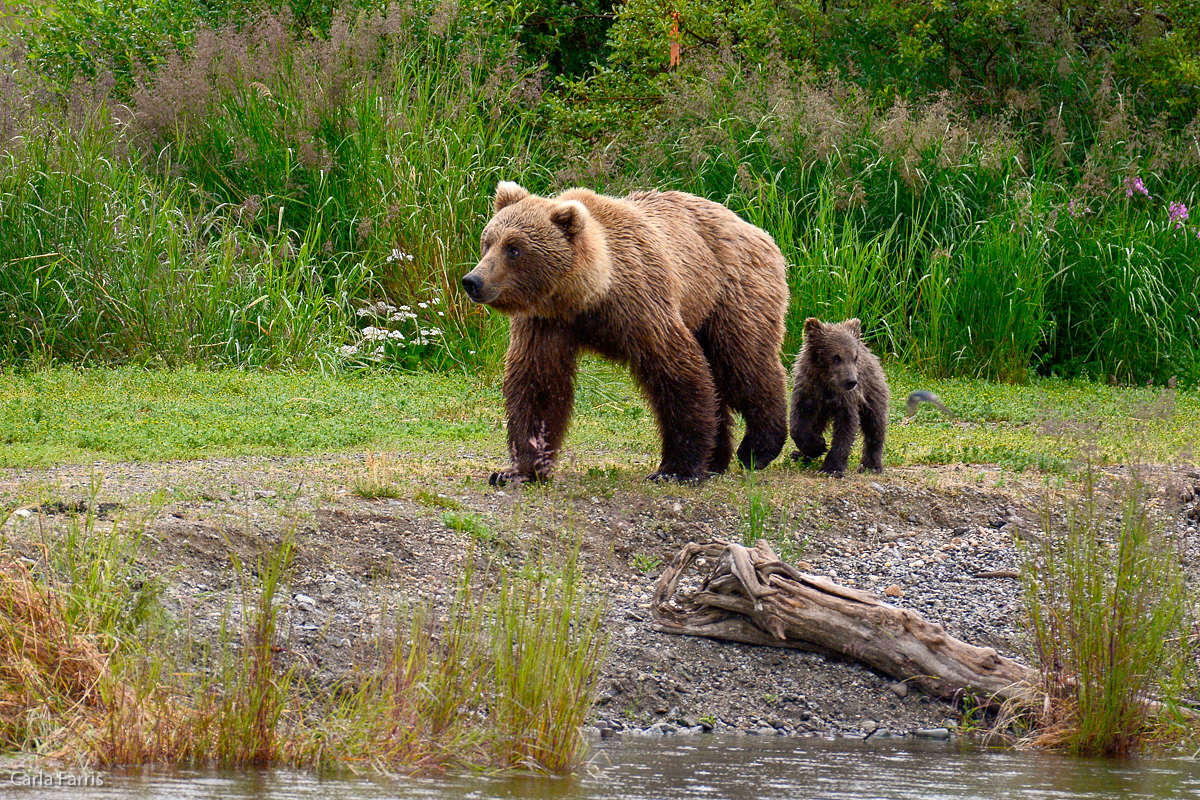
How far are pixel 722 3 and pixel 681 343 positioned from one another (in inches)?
378

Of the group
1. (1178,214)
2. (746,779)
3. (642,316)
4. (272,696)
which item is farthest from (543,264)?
(1178,214)

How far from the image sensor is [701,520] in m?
6.55

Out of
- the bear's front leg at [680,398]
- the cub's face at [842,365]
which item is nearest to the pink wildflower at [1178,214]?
the cub's face at [842,365]

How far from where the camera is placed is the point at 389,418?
29.8 feet

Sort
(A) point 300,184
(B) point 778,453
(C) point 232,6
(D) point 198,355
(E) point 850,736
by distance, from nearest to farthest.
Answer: (E) point 850,736 → (B) point 778,453 → (D) point 198,355 → (A) point 300,184 → (C) point 232,6

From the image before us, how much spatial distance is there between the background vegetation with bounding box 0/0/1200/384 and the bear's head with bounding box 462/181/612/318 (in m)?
4.23

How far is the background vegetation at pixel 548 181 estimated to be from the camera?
1081cm

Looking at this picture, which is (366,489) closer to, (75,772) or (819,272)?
(75,772)

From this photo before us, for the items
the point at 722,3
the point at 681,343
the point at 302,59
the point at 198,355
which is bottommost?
the point at 198,355

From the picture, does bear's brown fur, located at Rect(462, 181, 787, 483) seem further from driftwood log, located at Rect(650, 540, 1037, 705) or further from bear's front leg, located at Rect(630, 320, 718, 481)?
driftwood log, located at Rect(650, 540, 1037, 705)

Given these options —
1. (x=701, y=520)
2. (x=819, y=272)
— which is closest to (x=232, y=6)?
(x=819, y=272)

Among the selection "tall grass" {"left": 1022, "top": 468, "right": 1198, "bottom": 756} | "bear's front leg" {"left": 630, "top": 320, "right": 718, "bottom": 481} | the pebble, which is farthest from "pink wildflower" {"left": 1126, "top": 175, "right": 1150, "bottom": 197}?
the pebble

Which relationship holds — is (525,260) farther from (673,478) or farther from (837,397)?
(837,397)

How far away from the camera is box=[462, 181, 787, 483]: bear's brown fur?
6.58 meters
